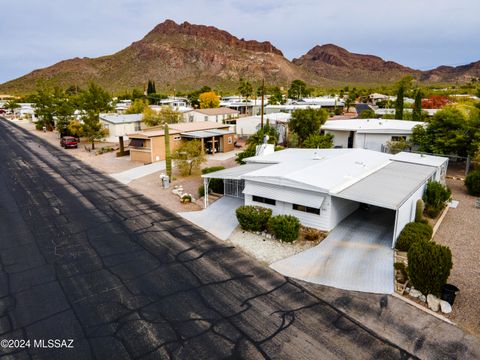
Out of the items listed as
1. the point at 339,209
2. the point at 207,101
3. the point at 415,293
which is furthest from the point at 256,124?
the point at 415,293

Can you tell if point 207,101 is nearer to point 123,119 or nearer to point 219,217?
point 123,119

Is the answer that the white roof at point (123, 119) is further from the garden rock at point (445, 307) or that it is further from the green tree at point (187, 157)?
the garden rock at point (445, 307)

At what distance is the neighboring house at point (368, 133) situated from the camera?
33.6 m

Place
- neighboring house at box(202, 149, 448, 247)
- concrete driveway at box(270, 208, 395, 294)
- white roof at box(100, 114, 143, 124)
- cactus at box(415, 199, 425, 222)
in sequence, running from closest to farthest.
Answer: concrete driveway at box(270, 208, 395, 294) < neighboring house at box(202, 149, 448, 247) < cactus at box(415, 199, 425, 222) < white roof at box(100, 114, 143, 124)

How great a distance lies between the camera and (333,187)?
1733 centimetres

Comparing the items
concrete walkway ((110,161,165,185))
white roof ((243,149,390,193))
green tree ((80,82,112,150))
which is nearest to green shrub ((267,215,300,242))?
white roof ((243,149,390,193))

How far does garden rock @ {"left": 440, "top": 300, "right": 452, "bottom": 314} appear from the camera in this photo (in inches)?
449

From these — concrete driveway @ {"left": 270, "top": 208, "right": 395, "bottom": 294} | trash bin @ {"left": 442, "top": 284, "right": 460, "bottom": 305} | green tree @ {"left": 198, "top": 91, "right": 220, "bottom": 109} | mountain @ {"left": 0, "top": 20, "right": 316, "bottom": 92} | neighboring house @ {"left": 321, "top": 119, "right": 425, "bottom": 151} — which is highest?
mountain @ {"left": 0, "top": 20, "right": 316, "bottom": 92}

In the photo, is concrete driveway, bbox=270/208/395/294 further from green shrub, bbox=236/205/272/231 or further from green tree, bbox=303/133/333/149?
green tree, bbox=303/133/333/149

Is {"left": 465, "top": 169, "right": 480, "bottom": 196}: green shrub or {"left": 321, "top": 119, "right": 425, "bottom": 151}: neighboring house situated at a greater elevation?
{"left": 321, "top": 119, "right": 425, "bottom": 151}: neighboring house

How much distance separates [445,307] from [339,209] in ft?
25.4

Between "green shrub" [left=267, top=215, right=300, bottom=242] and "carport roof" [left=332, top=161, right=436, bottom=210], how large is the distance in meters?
2.68

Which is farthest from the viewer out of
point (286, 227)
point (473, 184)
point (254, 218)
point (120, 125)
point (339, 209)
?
point (120, 125)

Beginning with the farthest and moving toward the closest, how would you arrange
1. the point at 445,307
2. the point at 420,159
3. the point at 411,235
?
the point at 420,159, the point at 411,235, the point at 445,307
